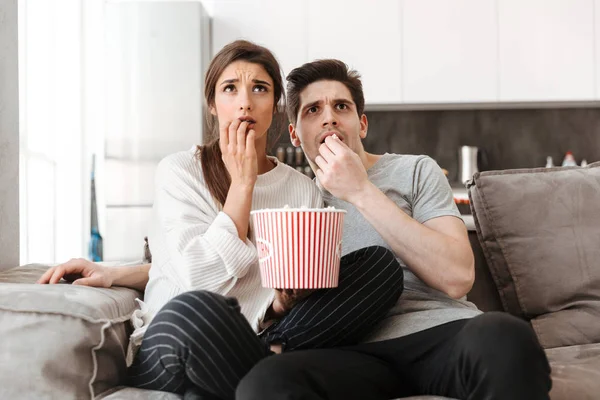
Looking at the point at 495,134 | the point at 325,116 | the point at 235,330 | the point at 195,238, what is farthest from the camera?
the point at 495,134

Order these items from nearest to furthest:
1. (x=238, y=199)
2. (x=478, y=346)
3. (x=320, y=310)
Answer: (x=478, y=346) < (x=320, y=310) < (x=238, y=199)

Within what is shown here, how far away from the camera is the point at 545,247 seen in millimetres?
1522

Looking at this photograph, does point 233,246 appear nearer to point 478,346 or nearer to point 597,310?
point 478,346

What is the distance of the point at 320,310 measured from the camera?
114 cm

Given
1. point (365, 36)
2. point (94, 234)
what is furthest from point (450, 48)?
point (94, 234)

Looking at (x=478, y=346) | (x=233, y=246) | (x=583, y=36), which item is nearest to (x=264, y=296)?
(x=233, y=246)

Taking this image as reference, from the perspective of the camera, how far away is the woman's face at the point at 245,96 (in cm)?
136

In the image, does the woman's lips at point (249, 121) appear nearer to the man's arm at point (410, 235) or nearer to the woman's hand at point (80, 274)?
the man's arm at point (410, 235)

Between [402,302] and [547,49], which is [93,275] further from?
[547,49]

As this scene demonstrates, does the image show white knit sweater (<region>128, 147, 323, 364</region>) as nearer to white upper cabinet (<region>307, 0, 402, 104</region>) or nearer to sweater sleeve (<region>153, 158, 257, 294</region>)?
sweater sleeve (<region>153, 158, 257, 294</region>)

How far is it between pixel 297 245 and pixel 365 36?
3036mm

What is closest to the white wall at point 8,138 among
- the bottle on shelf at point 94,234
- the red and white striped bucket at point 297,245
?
the red and white striped bucket at point 297,245

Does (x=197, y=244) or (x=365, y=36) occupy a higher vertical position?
(x=365, y=36)

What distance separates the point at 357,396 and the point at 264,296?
Answer: 1.00 feet
